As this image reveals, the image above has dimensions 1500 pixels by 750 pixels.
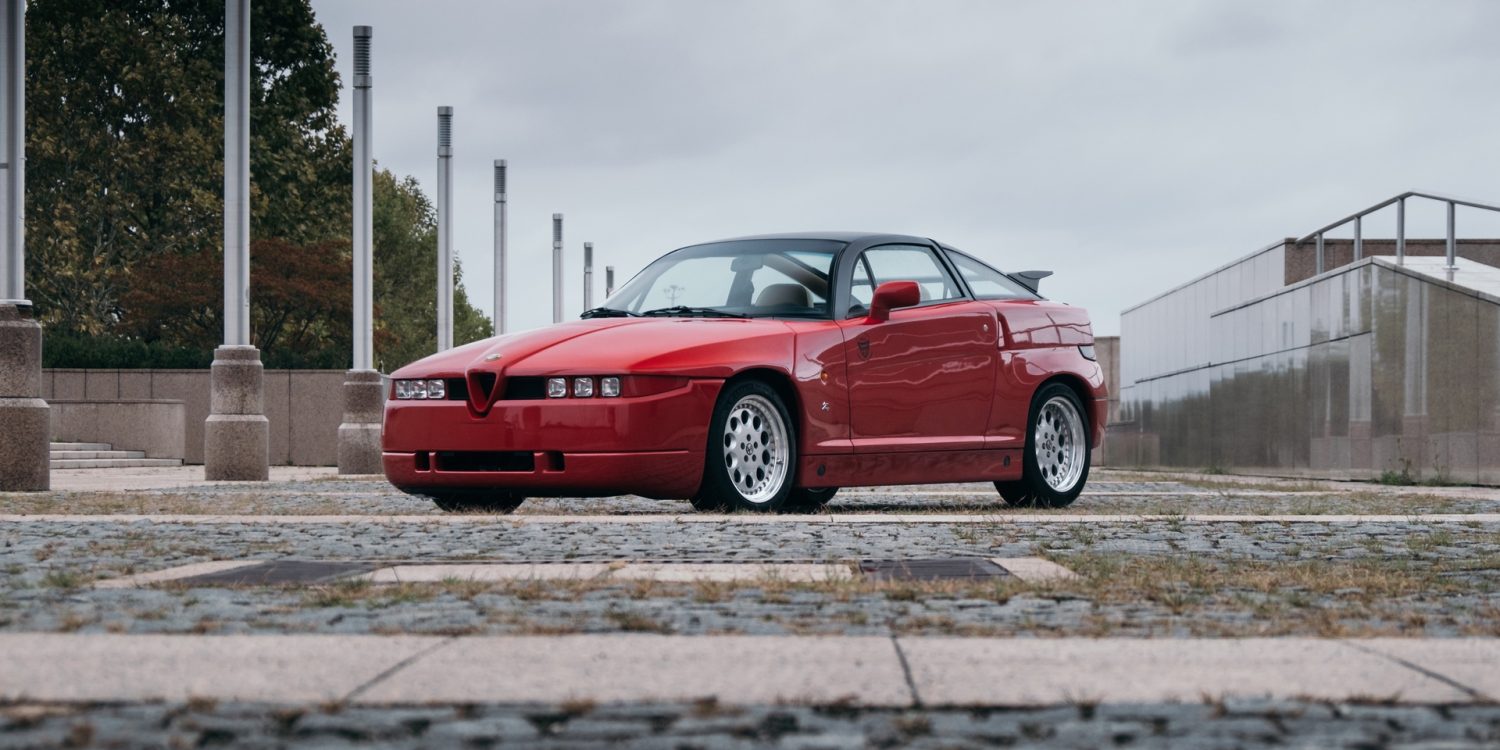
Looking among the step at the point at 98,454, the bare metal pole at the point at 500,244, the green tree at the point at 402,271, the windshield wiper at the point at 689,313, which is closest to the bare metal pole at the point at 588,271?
the green tree at the point at 402,271

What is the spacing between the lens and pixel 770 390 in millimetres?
11016

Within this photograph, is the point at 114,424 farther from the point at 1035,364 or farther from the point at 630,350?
the point at 630,350

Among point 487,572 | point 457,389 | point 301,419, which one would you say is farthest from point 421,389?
point 301,419

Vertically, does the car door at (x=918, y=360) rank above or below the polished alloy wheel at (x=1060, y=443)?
above

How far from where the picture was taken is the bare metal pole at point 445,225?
31.6m

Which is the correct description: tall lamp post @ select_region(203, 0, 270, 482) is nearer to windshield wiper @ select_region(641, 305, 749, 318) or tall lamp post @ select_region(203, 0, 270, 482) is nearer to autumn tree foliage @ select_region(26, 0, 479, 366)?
windshield wiper @ select_region(641, 305, 749, 318)

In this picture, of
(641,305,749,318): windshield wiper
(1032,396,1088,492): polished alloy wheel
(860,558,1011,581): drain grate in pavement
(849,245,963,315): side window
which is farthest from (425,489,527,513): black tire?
(860,558,1011,581): drain grate in pavement

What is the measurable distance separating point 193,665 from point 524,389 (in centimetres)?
629

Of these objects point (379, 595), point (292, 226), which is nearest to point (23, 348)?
point (379, 595)

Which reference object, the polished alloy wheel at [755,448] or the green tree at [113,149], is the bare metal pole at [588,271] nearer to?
the green tree at [113,149]

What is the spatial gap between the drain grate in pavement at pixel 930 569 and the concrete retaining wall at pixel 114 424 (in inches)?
A: 1098

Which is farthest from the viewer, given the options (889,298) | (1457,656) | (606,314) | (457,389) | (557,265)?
(557,265)

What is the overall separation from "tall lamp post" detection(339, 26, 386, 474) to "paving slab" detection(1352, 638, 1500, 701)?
20744mm

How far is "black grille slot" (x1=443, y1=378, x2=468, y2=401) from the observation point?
35.6ft
